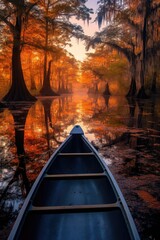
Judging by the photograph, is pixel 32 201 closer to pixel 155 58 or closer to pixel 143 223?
pixel 143 223

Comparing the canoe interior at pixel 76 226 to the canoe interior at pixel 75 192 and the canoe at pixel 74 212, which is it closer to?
the canoe at pixel 74 212

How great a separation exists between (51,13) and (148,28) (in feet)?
36.4

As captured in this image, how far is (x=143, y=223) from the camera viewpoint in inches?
92.9

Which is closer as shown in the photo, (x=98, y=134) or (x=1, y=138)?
(x=1, y=138)

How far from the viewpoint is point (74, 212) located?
6.63ft

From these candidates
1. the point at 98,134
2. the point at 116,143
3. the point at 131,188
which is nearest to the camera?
the point at 131,188

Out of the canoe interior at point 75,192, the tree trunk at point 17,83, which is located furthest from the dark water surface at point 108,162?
the tree trunk at point 17,83

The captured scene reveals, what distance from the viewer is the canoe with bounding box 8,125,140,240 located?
1844mm

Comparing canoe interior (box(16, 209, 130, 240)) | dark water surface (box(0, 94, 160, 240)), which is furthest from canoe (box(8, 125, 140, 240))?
dark water surface (box(0, 94, 160, 240))

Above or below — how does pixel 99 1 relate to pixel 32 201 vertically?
above

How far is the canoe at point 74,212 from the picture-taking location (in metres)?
1.84

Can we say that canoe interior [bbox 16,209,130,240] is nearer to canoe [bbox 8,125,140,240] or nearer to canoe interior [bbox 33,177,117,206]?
canoe [bbox 8,125,140,240]

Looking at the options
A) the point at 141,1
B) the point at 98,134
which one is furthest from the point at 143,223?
the point at 141,1

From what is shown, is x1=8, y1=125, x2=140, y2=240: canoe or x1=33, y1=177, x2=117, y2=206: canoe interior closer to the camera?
A: x1=8, y1=125, x2=140, y2=240: canoe
